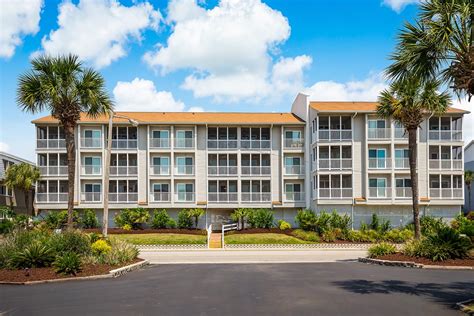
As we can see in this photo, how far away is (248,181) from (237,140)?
392 cm

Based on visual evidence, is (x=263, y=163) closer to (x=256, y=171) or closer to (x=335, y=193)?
(x=256, y=171)

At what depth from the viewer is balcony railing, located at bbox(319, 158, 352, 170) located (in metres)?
45.8

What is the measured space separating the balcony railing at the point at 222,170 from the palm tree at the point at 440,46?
3408 cm

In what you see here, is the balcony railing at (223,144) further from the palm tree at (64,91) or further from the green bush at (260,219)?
the palm tree at (64,91)

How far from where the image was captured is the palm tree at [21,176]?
48.1 metres

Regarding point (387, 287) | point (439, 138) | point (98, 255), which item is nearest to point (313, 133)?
point (439, 138)

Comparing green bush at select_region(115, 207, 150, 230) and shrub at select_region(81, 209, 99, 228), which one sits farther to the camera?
shrub at select_region(81, 209, 99, 228)

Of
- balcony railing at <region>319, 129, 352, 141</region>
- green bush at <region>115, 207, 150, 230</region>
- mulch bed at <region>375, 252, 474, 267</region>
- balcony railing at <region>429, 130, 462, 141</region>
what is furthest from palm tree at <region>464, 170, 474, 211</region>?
mulch bed at <region>375, 252, 474, 267</region>

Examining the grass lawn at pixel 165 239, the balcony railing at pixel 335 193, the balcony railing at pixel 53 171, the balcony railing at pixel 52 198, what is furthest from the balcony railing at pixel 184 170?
the balcony railing at pixel 335 193

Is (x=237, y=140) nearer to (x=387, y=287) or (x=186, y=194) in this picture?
(x=186, y=194)

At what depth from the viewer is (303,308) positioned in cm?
1295

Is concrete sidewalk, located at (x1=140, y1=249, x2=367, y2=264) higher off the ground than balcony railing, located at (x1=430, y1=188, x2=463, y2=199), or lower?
lower

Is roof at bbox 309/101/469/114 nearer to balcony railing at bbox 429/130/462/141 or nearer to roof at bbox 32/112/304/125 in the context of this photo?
balcony railing at bbox 429/130/462/141

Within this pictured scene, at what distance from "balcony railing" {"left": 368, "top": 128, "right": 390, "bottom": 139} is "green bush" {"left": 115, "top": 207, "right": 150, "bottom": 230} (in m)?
20.3
